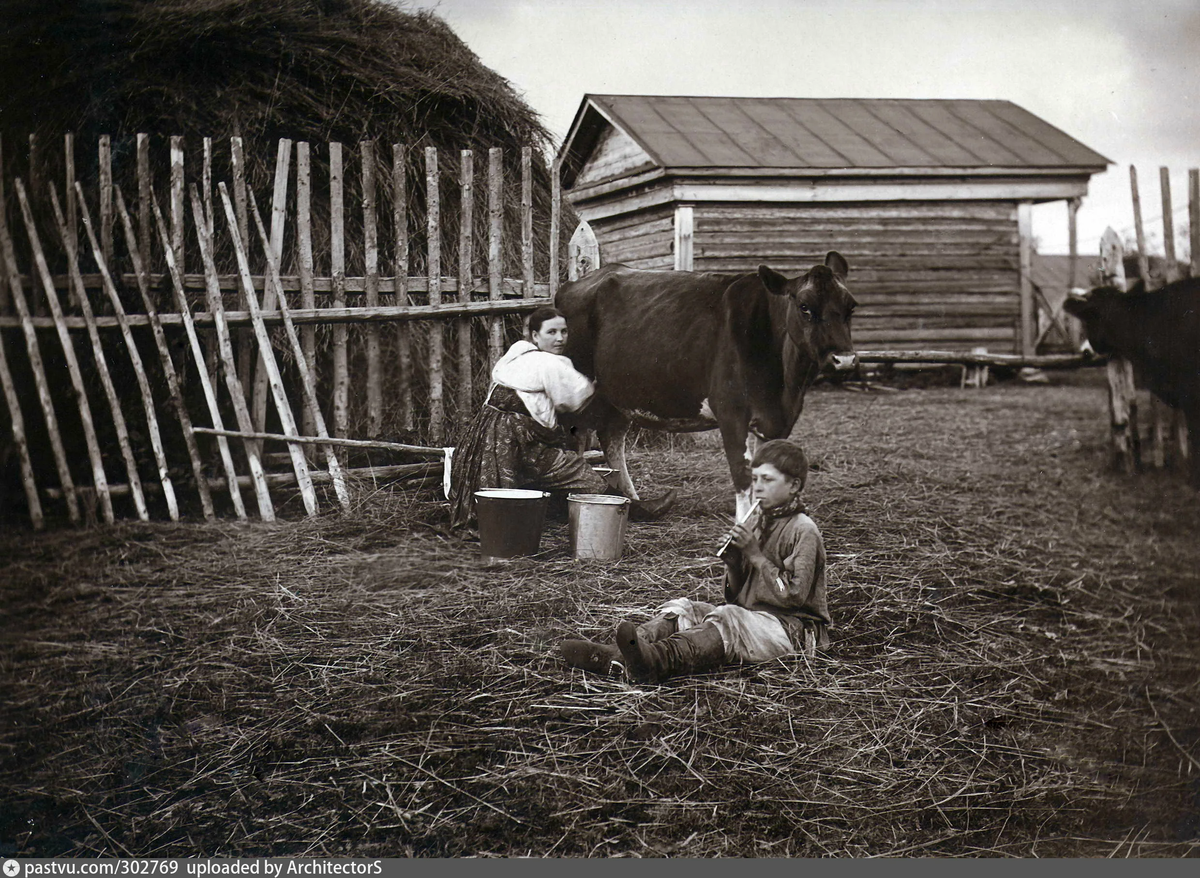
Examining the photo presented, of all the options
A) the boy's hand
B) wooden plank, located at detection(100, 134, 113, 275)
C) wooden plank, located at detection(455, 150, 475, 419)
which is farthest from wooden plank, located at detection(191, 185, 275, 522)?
the boy's hand

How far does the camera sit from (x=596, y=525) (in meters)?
3.48

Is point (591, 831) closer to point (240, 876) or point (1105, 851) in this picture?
point (240, 876)

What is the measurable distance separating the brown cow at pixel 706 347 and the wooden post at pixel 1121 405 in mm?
1194

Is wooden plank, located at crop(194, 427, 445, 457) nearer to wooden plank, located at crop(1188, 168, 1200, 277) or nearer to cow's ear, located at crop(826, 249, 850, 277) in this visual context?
cow's ear, located at crop(826, 249, 850, 277)

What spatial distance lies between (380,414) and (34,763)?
208 cm

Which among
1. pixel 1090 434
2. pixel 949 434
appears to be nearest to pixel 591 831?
pixel 1090 434

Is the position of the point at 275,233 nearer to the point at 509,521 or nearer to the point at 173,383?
the point at 173,383

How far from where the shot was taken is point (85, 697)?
9.20 ft

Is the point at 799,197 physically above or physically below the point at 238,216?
above

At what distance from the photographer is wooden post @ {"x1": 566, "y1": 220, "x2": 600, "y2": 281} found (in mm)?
4500

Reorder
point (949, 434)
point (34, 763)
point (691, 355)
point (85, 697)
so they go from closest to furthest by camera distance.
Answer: point (34, 763) < point (85, 697) < point (691, 355) < point (949, 434)

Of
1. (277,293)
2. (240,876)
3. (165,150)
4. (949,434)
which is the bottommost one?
(240,876)

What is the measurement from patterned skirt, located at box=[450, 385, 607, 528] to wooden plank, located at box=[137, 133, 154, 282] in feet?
7.47

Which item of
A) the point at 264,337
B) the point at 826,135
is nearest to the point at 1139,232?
the point at 826,135
